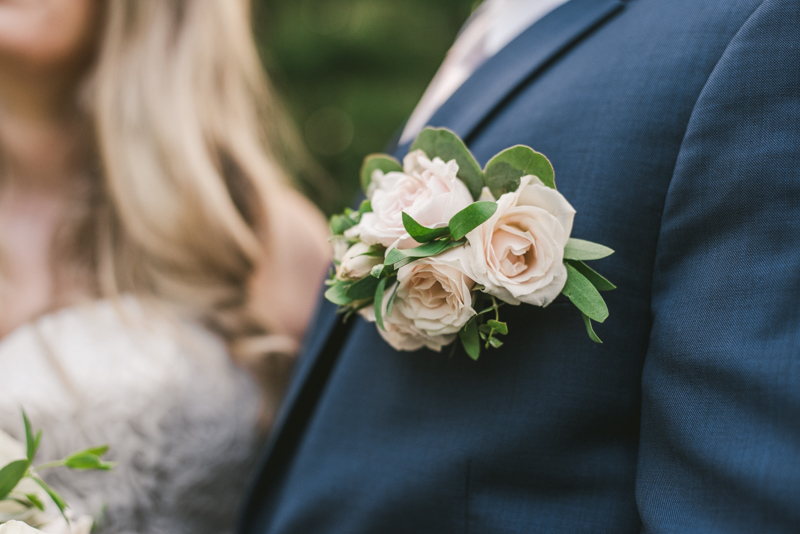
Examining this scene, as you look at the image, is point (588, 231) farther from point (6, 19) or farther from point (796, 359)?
point (6, 19)

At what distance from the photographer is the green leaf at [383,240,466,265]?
1.67 feet

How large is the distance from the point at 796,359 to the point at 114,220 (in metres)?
1.26

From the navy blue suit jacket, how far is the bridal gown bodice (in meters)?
0.32

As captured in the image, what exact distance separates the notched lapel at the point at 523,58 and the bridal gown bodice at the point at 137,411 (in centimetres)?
69

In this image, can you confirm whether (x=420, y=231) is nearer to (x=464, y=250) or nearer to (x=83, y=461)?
(x=464, y=250)

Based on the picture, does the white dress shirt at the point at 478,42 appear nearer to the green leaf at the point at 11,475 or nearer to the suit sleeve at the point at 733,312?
the suit sleeve at the point at 733,312

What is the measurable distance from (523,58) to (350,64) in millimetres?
4386

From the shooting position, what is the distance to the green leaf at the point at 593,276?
0.55 meters

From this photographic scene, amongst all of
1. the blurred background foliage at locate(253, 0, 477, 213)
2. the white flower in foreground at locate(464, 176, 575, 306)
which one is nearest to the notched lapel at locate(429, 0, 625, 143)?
the white flower in foreground at locate(464, 176, 575, 306)

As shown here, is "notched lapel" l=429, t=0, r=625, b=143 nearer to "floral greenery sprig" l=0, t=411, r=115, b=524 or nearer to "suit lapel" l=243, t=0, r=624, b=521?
"suit lapel" l=243, t=0, r=624, b=521

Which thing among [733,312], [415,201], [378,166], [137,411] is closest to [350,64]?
[137,411]

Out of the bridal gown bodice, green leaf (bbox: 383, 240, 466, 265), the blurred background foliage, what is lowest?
the blurred background foliage

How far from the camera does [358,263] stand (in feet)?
1.86

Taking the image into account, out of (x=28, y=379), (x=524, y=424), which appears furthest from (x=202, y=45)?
(x=524, y=424)
